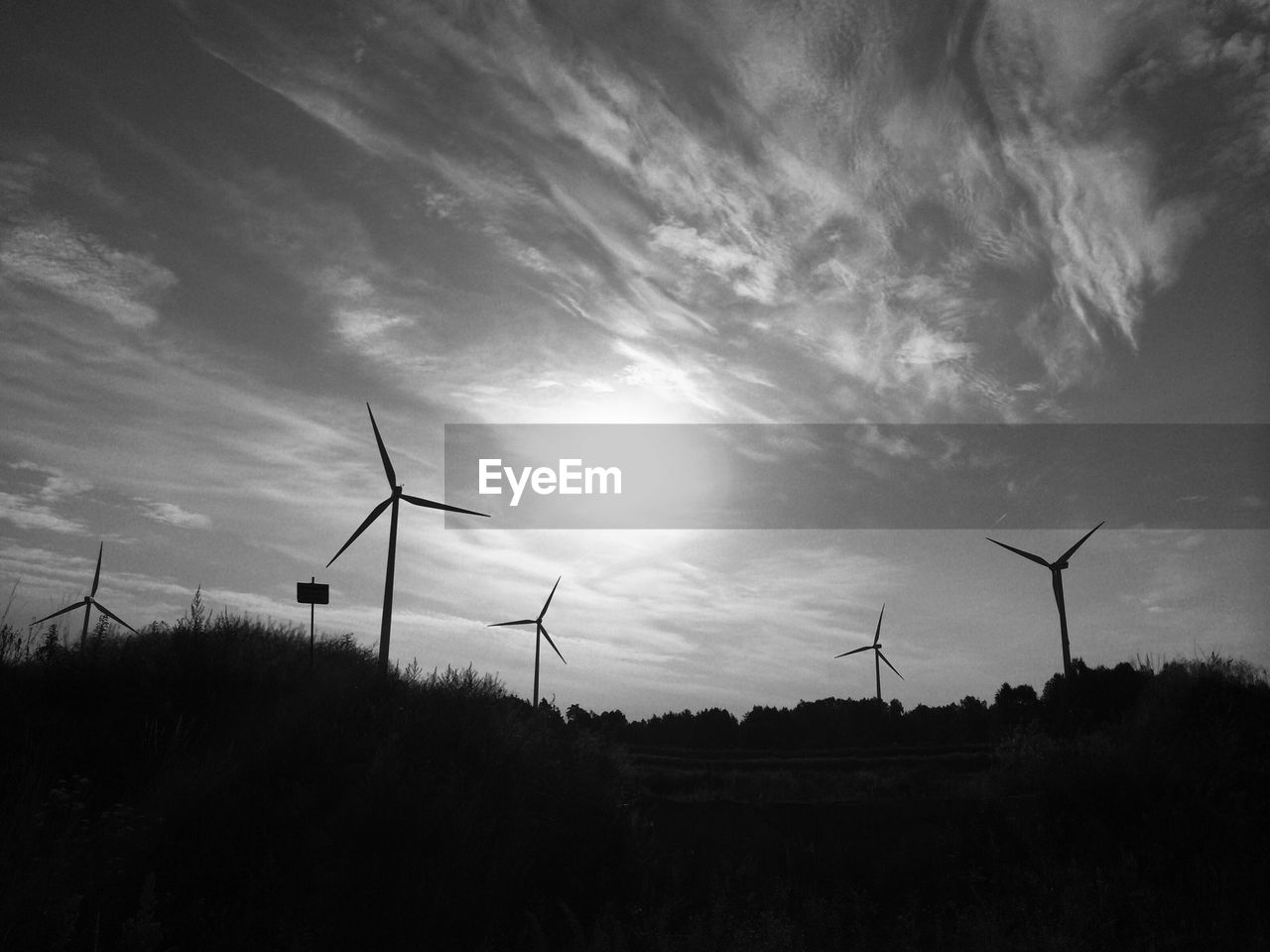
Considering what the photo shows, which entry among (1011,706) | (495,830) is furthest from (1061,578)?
(495,830)

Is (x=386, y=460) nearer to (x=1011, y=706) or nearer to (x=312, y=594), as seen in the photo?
(x=312, y=594)

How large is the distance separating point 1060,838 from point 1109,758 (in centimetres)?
424

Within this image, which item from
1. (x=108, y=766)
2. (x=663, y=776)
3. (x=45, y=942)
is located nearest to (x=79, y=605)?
(x=663, y=776)

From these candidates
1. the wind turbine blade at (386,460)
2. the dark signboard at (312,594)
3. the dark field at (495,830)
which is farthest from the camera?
the wind turbine blade at (386,460)

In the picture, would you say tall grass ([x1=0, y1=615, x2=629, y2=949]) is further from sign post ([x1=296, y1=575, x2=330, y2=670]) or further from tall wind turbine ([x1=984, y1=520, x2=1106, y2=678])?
tall wind turbine ([x1=984, y1=520, x2=1106, y2=678])

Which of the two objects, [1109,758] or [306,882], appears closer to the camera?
[306,882]

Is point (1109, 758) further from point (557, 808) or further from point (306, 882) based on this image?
point (306, 882)

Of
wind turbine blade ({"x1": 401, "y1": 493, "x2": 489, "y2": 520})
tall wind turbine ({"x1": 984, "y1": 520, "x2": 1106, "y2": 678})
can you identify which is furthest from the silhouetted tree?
wind turbine blade ({"x1": 401, "y1": 493, "x2": 489, "y2": 520})

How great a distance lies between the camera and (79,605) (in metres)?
50.3

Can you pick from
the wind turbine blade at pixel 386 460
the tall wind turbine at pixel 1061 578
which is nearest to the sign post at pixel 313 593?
the wind turbine blade at pixel 386 460

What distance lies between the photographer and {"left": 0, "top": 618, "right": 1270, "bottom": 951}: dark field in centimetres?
1516

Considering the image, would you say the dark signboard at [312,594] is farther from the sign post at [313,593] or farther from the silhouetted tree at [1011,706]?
the silhouetted tree at [1011,706]

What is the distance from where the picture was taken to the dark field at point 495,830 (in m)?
15.2

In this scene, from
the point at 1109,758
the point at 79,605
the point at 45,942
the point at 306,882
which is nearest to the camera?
the point at 45,942
